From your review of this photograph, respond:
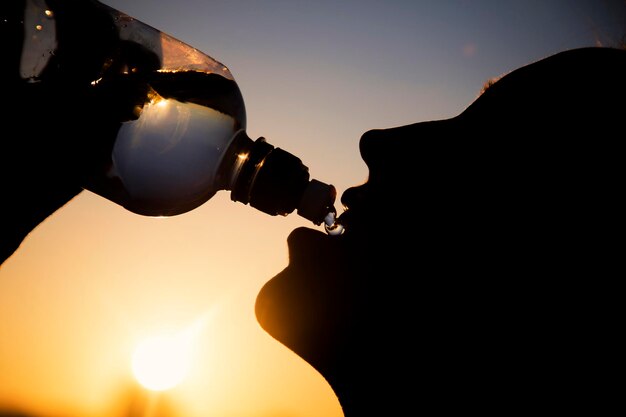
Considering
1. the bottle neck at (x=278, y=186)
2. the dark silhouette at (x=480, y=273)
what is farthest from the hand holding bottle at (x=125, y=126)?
the dark silhouette at (x=480, y=273)

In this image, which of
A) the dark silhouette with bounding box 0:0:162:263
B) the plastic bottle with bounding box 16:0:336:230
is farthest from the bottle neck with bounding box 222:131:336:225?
the dark silhouette with bounding box 0:0:162:263

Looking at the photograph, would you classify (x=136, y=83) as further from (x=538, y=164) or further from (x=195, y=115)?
(x=538, y=164)

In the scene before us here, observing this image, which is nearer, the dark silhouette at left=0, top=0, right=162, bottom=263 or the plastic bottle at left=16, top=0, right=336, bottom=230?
the dark silhouette at left=0, top=0, right=162, bottom=263

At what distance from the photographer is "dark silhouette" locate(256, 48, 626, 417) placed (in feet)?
3.88

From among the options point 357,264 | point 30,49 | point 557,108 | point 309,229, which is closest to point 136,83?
point 30,49

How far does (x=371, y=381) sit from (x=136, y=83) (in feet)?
4.55

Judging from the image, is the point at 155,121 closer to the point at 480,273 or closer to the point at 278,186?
the point at 278,186

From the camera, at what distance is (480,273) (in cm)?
124

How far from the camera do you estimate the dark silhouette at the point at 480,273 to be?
46.5 inches

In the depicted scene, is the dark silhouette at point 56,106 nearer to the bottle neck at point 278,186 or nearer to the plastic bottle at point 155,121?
the plastic bottle at point 155,121

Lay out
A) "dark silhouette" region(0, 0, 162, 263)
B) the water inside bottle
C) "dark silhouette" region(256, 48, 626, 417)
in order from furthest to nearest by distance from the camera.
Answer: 1. the water inside bottle
2. "dark silhouette" region(256, 48, 626, 417)
3. "dark silhouette" region(0, 0, 162, 263)

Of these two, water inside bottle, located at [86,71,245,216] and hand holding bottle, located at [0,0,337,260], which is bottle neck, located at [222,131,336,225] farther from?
water inside bottle, located at [86,71,245,216]

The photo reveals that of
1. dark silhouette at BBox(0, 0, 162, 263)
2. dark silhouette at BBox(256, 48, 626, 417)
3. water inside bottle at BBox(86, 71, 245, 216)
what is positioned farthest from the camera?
water inside bottle at BBox(86, 71, 245, 216)

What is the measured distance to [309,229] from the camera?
1.47m
